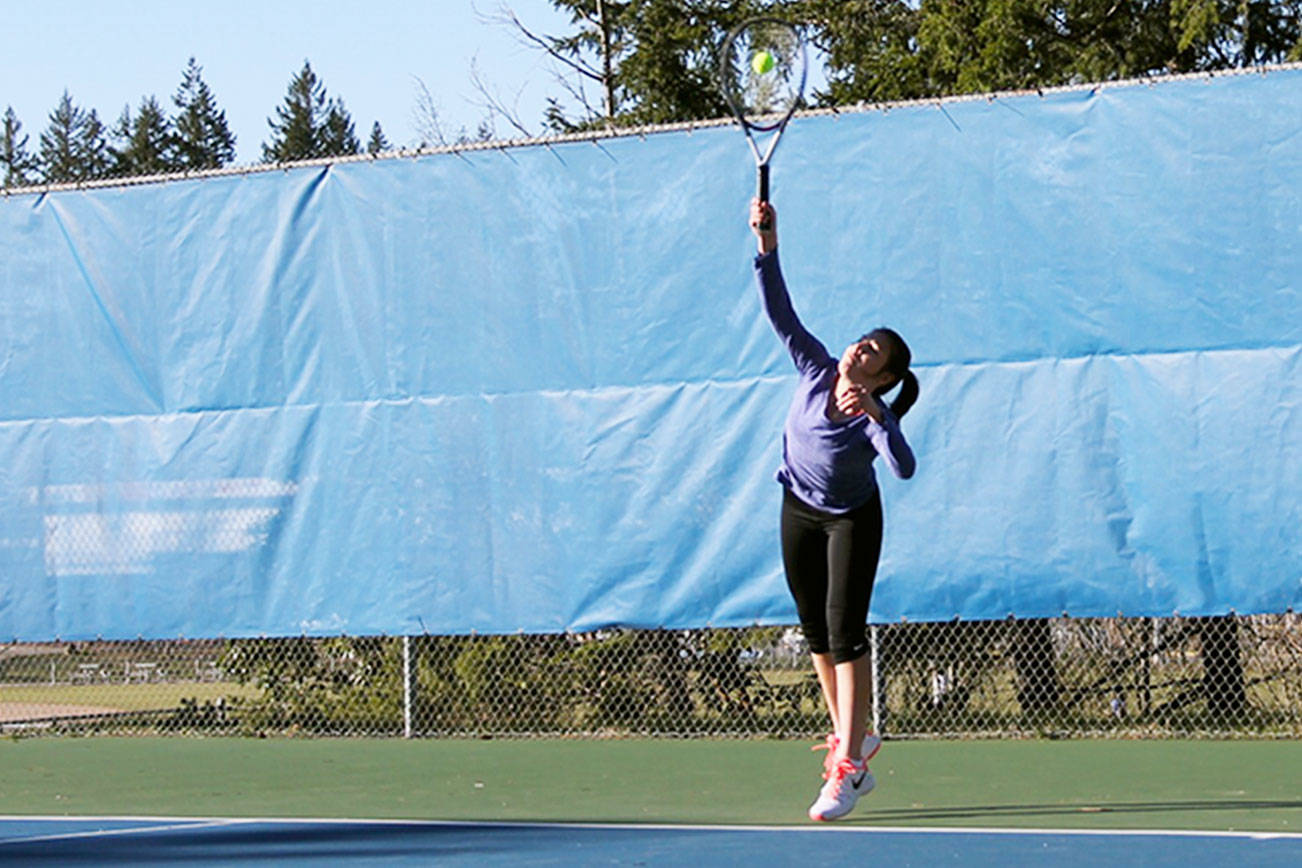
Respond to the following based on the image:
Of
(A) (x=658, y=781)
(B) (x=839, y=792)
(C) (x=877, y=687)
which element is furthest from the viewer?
(C) (x=877, y=687)

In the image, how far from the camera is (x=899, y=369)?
537 centimetres

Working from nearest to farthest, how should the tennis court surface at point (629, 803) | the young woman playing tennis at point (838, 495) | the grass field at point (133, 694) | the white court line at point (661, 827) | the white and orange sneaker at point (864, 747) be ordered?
the tennis court surface at point (629, 803)
the white court line at point (661, 827)
the young woman playing tennis at point (838, 495)
the white and orange sneaker at point (864, 747)
the grass field at point (133, 694)

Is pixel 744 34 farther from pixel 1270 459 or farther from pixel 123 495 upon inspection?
pixel 123 495

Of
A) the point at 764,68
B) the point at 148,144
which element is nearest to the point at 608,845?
the point at 764,68

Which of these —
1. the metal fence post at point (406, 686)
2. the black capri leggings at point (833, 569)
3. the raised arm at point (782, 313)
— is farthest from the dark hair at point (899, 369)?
the metal fence post at point (406, 686)

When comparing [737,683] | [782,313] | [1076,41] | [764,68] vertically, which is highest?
[1076,41]

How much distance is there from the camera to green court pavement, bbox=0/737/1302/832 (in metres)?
5.75

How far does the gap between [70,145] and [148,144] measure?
491cm

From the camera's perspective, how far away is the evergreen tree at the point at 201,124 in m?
70.7

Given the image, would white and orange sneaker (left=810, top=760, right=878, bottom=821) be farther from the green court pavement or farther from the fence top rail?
the fence top rail

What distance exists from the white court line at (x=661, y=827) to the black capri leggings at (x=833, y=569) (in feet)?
1.54

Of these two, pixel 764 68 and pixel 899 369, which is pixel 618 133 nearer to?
pixel 764 68

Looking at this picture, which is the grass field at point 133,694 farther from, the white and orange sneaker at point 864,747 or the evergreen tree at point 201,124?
the evergreen tree at point 201,124

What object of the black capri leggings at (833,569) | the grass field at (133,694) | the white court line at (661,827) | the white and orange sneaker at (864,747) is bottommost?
the grass field at (133,694)
